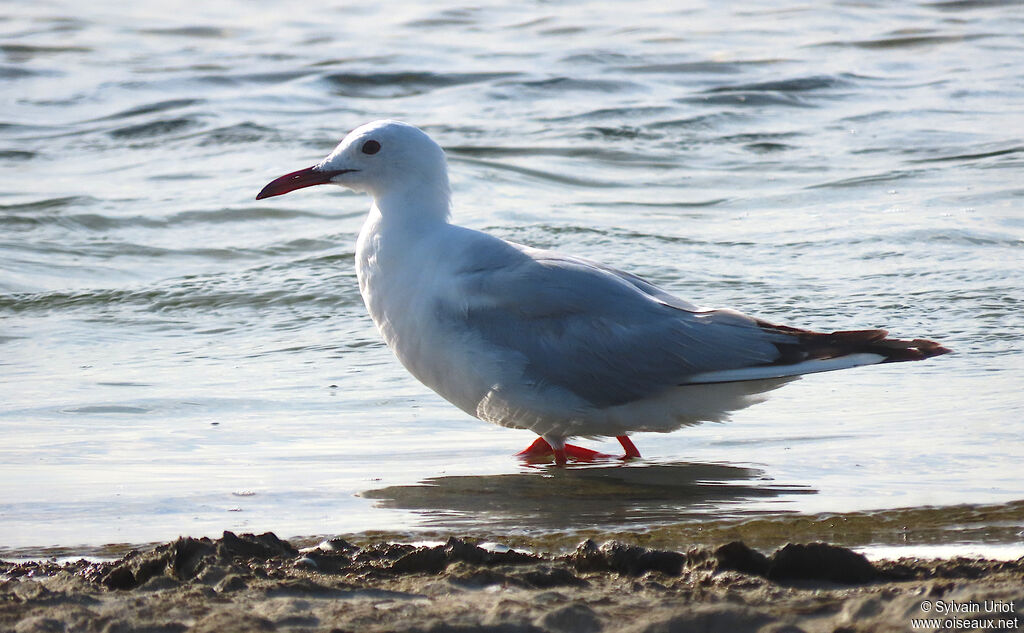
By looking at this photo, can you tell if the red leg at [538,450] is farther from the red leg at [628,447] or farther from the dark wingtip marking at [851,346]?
the dark wingtip marking at [851,346]

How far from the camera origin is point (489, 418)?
5.44m

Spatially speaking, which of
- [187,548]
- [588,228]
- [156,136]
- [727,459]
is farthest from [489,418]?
[156,136]

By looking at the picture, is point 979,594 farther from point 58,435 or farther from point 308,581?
point 58,435

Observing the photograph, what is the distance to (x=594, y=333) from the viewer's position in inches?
209

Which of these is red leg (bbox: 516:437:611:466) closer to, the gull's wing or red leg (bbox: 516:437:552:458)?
red leg (bbox: 516:437:552:458)

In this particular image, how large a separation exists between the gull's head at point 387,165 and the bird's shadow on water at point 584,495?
134cm

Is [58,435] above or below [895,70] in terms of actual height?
below

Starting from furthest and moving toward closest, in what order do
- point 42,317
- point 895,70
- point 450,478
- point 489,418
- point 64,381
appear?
point 895,70
point 42,317
point 64,381
point 489,418
point 450,478

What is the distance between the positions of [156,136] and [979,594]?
11160mm

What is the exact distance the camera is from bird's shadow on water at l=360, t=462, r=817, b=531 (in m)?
4.45

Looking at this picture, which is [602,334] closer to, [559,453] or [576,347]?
[576,347]

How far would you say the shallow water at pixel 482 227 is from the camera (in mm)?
4852

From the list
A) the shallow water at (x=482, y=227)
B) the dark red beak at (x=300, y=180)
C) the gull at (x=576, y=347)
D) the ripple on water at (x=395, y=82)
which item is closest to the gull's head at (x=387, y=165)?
the dark red beak at (x=300, y=180)

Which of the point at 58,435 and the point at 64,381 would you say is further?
the point at 64,381
